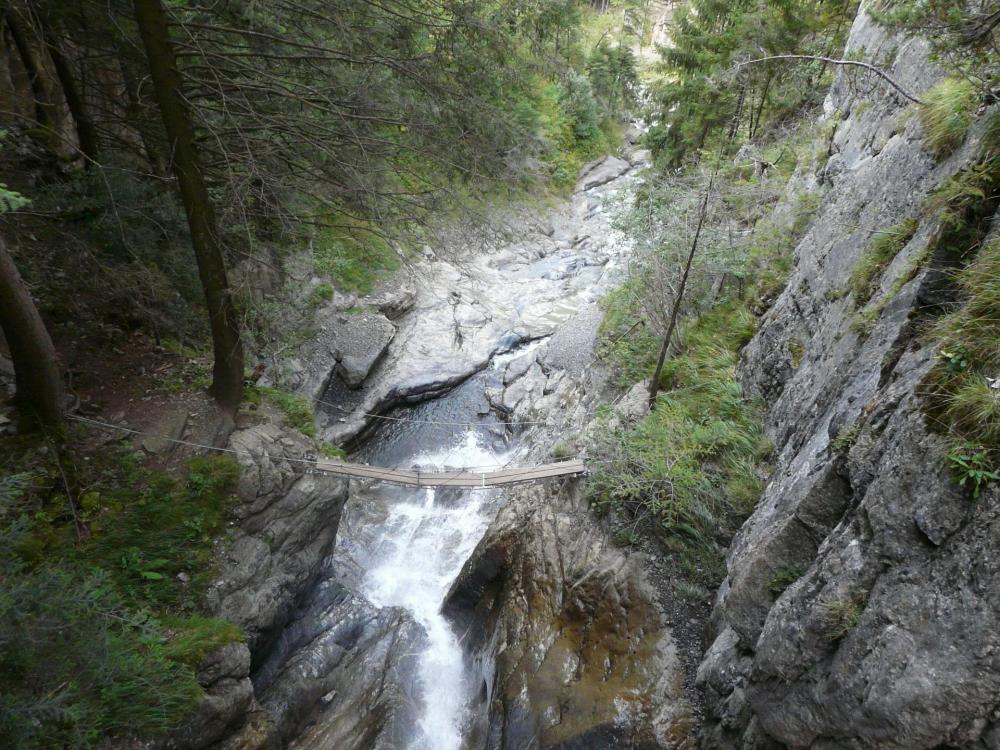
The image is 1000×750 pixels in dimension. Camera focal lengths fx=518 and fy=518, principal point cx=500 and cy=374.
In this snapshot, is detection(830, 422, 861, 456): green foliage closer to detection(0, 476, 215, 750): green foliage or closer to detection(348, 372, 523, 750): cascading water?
detection(0, 476, 215, 750): green foliage

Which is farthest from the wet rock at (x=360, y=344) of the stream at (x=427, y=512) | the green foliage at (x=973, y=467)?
the green foliage at (x=973, y=467)

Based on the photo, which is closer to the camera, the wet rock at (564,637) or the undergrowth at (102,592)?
the undergrowth at (102,592)

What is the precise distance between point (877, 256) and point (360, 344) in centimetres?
1093

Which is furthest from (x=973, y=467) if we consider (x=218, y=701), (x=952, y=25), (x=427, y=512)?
(x=427, y=512)

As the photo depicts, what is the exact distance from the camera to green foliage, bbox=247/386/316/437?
341 inches

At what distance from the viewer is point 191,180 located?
5.89 m

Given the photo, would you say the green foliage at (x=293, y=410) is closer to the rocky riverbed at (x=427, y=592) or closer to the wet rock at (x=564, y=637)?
the rocky riverbed at (x=427, y=592)

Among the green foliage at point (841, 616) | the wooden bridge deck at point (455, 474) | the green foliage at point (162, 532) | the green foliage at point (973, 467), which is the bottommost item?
the wooden bridge deck at point (455, 474)

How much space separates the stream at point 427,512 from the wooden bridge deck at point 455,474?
1.85 m

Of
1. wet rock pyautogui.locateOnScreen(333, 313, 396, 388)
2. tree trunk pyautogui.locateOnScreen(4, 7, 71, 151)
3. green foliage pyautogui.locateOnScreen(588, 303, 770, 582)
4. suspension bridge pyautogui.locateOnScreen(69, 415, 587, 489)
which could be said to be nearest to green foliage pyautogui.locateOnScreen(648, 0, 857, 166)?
green foliage pyautogui.locateOnScreen(588, 303, 770, 582)

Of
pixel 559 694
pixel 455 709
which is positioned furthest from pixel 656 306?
pixel 455 709

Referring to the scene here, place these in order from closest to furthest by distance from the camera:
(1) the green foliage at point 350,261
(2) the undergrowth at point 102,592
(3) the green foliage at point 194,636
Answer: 1. (2) the undergrowth at point 102,592
2. (3) the green foliage at point 194,636
3. (1) the green foliage at point 350,261

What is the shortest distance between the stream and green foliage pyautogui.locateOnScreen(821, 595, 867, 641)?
483 cm

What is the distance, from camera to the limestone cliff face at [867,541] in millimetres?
3006
